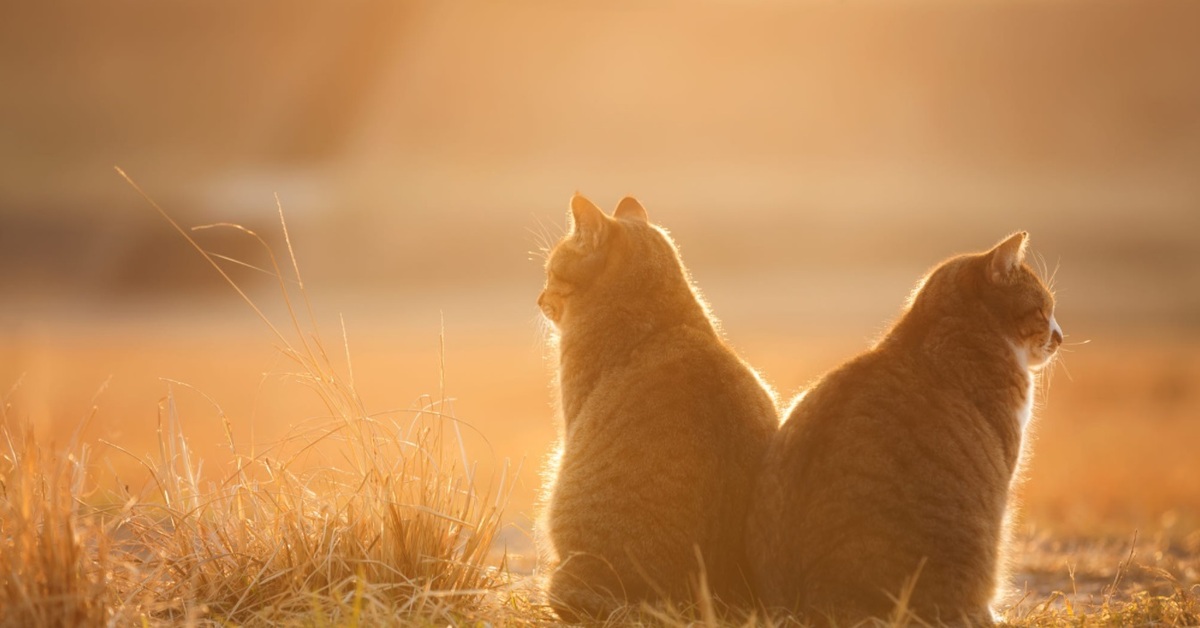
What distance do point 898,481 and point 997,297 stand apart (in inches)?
41.6

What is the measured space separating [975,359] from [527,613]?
1.80 meters

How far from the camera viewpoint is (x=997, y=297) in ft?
13.1

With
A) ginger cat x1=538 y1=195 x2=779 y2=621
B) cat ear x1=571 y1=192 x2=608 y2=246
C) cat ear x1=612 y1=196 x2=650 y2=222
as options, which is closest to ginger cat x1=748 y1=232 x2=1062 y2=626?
ginger cat x1=538 y1=195 x2=779 y2=621

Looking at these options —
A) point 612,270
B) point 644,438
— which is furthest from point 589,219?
point 644,438

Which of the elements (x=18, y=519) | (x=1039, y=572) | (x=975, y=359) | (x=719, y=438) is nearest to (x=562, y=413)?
(x=719, y=438)

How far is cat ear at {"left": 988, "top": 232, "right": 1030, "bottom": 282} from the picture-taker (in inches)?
157

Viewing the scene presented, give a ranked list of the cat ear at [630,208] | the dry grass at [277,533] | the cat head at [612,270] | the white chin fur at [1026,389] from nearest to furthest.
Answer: the dry grass at [277,533], the white chin fur at [1026,389], the cat head at [612,270], the cat ear at [630,208]

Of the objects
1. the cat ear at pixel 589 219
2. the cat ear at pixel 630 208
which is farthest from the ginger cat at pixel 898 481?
the cat ear at pixel 630 208

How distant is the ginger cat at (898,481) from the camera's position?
3240 millimetres

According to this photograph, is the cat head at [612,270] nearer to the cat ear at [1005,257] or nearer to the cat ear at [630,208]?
the cat ear at [630,208]

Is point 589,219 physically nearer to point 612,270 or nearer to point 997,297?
point 612,270

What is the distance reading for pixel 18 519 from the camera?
302cm

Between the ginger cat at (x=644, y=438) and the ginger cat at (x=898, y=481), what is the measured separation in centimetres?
16

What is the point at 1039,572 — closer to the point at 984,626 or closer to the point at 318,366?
the point at 984,626
